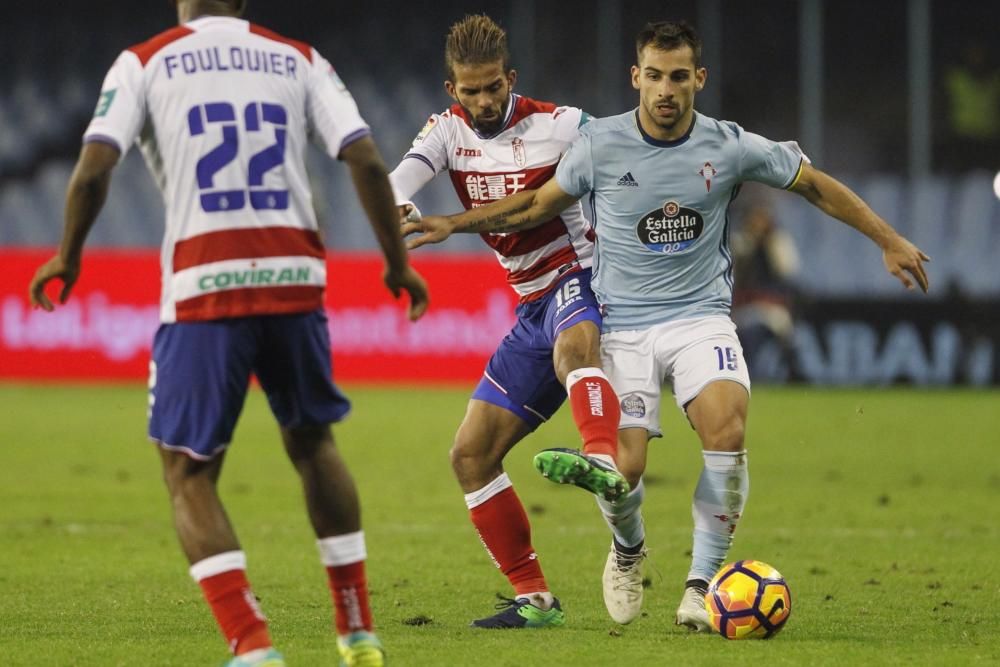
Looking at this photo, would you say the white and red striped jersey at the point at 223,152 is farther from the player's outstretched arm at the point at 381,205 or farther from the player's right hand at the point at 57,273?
the player's right hand at the point at 57,273

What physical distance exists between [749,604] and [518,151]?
2.02 metres

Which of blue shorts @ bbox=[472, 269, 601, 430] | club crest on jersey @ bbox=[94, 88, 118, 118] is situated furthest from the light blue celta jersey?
club crest on jersey @ bbox=[94, 88, 118, 118]

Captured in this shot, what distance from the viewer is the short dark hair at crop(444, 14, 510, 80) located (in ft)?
20.4

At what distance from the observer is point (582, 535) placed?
29.5 ft

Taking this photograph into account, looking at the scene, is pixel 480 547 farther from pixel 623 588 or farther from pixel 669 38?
pixel 669 38

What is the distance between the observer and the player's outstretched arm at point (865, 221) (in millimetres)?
5973

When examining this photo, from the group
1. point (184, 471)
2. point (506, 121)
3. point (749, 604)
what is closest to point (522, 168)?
point (506, 121)

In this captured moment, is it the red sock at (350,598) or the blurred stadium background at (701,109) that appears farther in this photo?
the blurred stadium background at (701,109)

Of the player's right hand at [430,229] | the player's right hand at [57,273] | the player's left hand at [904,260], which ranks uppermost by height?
the player's right hand at [430,229]

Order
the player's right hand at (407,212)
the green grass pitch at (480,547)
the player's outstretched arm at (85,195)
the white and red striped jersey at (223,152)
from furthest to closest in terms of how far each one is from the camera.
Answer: the player's right hand at (407,212) < the green grass pitch at (480,547) < the white and red striped jersey at (223,152) < the player's outstretched arm at (85,195)

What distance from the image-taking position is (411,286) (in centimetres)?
481

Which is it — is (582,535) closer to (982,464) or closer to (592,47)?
(982,464)

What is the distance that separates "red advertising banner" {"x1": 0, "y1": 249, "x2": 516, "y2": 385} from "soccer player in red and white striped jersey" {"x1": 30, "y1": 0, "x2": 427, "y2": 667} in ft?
45.4

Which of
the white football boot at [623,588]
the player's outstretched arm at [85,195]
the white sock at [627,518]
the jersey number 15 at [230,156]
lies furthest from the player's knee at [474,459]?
the player's outstretched arm at [85,195]
